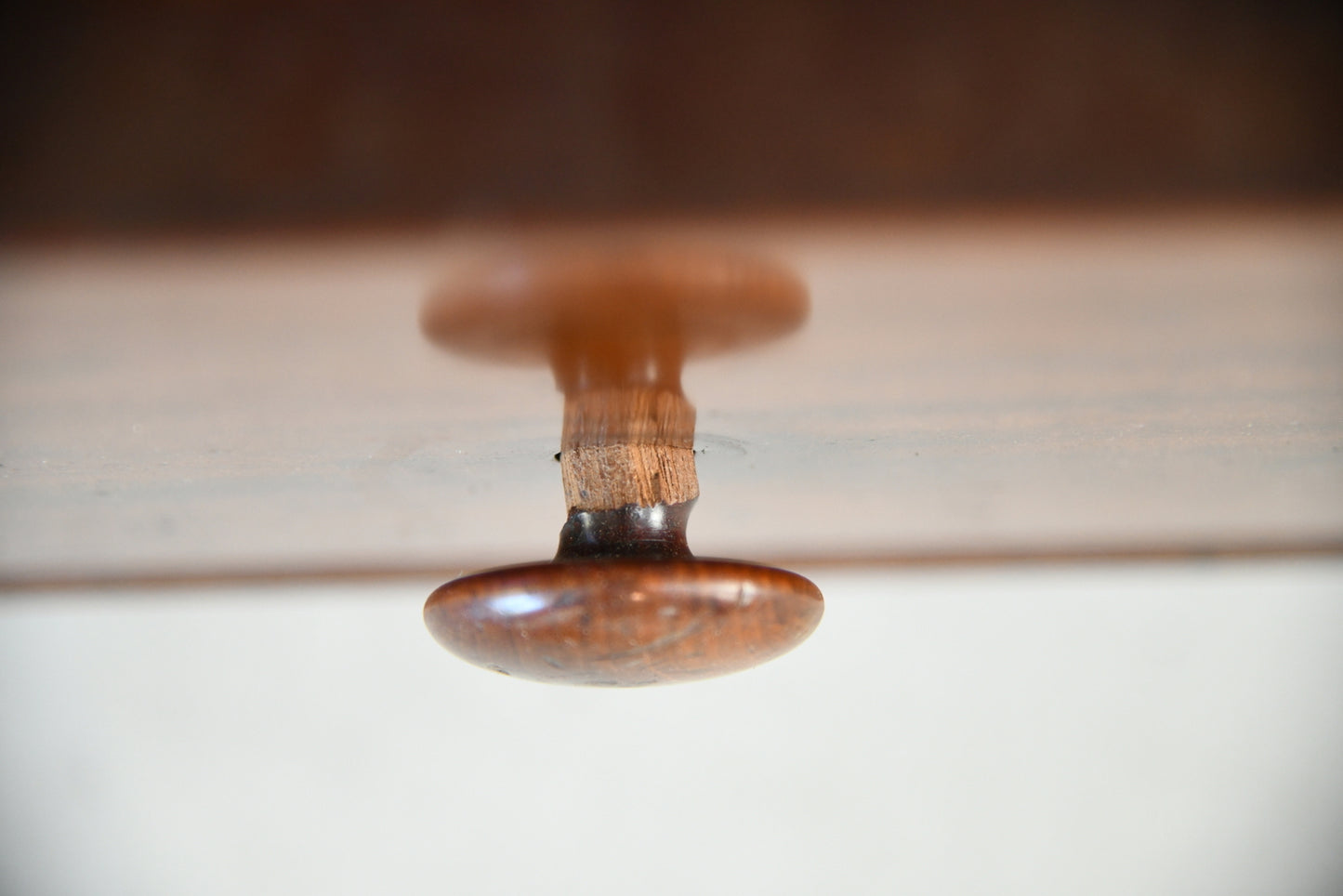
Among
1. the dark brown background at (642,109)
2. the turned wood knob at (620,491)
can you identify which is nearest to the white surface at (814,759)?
the turned wood knob at (620,491)

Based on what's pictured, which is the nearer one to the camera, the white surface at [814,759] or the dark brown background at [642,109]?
the dark brown background at [642,109]

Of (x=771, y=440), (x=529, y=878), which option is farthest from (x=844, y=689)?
(x=771, y=440)

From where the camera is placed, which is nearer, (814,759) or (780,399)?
(780,399)

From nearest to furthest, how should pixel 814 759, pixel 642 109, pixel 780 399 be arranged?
1. pixel 642 109
2. pixel 780 399
3. pixel 814 759

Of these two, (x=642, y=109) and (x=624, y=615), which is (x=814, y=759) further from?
(x=642, y=109)

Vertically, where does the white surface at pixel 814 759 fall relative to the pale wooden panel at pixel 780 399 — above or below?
below

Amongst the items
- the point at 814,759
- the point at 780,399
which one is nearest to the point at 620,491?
the point at 780,399

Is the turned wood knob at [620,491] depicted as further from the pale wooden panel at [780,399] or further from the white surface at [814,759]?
the white surface at [814,759]
